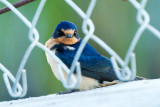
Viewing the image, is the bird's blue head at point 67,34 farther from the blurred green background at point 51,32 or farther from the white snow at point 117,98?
the white snow at point 117,98

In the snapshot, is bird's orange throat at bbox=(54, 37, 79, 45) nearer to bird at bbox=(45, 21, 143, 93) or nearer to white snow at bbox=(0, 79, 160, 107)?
bird at bbox=(45, 21, 143, 93)

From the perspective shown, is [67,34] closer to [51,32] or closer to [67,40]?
[67,40]

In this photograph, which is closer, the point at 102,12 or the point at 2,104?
the point at 2,104

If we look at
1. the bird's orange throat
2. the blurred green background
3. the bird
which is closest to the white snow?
the bird

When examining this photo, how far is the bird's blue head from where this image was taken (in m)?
2.70

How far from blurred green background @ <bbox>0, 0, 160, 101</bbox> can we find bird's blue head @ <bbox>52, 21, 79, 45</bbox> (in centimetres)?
63

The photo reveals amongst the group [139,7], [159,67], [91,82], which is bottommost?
[159,67]

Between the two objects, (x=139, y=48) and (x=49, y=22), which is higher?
(x=49, y=22)

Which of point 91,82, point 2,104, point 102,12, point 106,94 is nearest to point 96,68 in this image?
point 91,82

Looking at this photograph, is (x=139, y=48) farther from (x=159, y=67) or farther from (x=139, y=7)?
(x=139, y=7)

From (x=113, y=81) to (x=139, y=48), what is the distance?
127 centimetres

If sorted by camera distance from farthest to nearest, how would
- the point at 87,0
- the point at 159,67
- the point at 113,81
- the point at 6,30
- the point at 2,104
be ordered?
the point at 159,67
the point at 87,0
the point at 6,30
the point at 113,81
the point at 2,104

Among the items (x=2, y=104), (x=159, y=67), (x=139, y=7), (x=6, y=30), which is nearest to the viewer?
(x=139, y=7)

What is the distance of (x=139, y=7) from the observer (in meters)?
1.30
